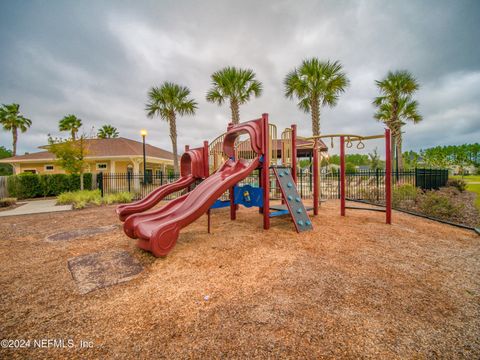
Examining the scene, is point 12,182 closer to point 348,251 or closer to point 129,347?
point 129,347

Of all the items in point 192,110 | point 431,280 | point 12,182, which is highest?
point 192,110

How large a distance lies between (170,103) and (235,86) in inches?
240

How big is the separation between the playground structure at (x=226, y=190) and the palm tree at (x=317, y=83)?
9.70 metres

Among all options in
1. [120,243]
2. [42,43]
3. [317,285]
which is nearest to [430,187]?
[317,285]

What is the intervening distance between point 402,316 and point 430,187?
1288cm

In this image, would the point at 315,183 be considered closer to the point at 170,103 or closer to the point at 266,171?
the point at 266,171

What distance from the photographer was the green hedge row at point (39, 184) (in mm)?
13031

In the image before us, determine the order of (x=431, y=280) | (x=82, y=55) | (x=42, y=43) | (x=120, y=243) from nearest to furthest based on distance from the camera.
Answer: (x=431, y=280), (x=120, y=243), (x=42, y=43), (x=82, y=55)

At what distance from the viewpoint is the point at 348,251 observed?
355cm

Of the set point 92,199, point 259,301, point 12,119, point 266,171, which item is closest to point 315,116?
point 266,171

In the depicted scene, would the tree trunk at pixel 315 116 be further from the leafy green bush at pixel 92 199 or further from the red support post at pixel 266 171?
the leafy green bush at pixel 92 199

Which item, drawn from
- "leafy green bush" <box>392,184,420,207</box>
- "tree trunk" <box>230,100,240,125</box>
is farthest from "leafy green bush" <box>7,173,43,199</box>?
Answer: "leafy green bush" <box>392,184,420,207</box>

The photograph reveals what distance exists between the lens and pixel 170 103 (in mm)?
18078

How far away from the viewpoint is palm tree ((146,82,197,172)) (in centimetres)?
1803
